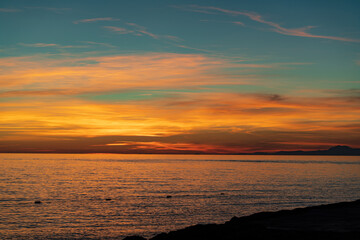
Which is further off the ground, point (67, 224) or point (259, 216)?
point (259, 216)

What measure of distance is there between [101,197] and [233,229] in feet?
164

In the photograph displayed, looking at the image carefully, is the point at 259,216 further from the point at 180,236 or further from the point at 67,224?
the point at 67,224

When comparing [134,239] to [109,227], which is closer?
[134,239]

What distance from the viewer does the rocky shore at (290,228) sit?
62.0 feet

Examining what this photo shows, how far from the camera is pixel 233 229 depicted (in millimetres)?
21750

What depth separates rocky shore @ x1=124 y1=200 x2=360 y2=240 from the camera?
18906mm

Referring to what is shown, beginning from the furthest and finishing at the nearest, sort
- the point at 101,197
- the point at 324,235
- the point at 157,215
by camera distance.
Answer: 1. the point at 101,197
2. the point at 157,215
3. the point at 324,235

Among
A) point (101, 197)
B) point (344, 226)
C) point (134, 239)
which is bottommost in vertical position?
point (101, 197)

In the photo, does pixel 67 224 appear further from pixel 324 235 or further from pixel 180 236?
pixel 324 235

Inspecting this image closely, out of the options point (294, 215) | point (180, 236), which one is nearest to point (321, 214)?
point (294, 215)

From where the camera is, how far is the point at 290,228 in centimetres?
2114

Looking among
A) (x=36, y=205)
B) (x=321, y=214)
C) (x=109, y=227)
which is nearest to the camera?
(x=321, y=214)

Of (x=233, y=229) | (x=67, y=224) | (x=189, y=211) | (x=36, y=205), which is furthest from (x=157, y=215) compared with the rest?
(x=233, y=229)

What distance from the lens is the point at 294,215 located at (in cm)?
2728
